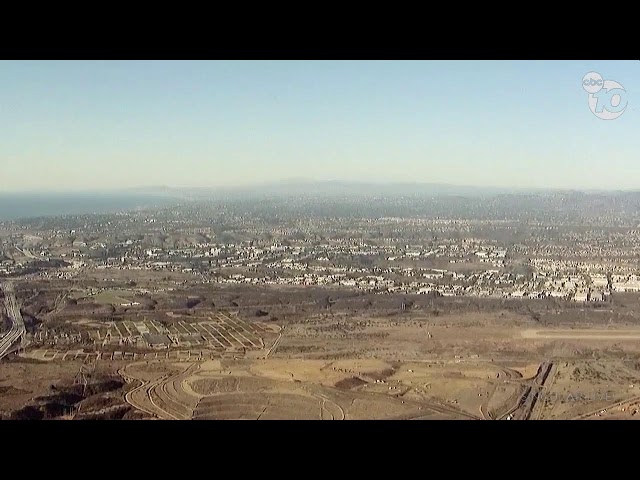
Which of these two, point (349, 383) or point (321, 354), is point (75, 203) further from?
point (349, 383)

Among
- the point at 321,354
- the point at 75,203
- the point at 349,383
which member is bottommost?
the point at 349,383

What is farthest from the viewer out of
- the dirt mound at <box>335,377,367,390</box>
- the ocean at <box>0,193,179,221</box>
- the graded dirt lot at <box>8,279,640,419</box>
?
the ocean at <box>0,193,179,221</box>

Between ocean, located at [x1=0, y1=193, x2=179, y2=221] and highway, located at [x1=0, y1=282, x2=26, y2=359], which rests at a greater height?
ocean, located at [x1=0, y1=193, x2=179, y2=221]

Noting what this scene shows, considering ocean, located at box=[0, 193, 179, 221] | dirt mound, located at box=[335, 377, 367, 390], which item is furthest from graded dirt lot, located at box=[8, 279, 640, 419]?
ocean, located at box=[0, 193, 179, 221]

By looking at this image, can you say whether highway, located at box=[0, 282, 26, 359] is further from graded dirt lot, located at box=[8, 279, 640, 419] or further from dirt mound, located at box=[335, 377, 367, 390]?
dirt mound, located at box=[335, 377, 367, 390]

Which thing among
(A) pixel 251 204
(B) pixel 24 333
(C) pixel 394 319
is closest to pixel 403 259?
(C) pixel 394 319

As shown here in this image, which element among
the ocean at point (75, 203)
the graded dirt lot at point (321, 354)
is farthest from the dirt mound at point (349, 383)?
→ the ocean at point (75, 203)

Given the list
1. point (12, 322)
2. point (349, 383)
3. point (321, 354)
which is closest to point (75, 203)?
point (12, 322)

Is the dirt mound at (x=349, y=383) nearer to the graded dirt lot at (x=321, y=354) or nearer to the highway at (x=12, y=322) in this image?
the graded dirt lot at (x=321, y=354)
